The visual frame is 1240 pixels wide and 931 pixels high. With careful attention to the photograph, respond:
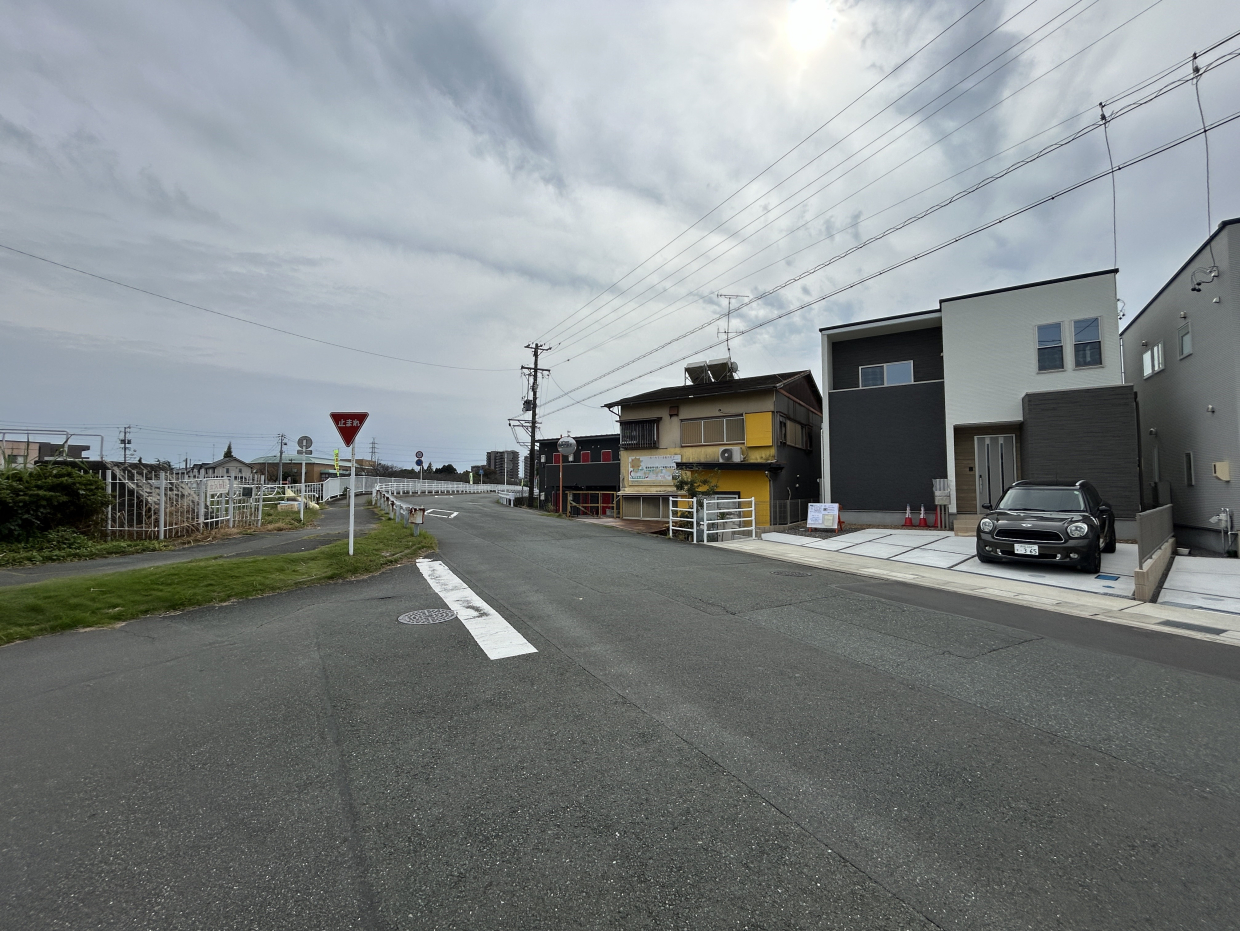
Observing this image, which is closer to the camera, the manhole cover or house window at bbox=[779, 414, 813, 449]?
the manhole cover

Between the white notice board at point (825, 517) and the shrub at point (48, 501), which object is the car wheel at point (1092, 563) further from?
the shrub at point (48, 501)

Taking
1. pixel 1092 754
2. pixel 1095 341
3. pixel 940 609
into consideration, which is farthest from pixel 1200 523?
pixel 1092 754

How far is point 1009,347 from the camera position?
1562 cm

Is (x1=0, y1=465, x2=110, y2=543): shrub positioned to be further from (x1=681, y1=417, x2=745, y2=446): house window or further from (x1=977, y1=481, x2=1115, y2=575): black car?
(x1=681, y1=417, x2=745, y2=446): house window

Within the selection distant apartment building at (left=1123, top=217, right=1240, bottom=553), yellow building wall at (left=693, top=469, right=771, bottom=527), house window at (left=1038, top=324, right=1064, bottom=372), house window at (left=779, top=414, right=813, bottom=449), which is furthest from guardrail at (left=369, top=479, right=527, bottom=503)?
distant apartment building at (left=1123, top=217, right=1240, bottom=553)

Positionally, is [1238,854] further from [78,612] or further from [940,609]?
[78,612]

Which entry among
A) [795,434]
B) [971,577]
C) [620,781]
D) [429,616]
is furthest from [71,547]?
[795,434]

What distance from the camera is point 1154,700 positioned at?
4.07m

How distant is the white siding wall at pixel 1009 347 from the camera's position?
1452 centimetres

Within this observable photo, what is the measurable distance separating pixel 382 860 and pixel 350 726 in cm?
151

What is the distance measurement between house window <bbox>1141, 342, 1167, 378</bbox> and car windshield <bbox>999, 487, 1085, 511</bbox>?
8701mm

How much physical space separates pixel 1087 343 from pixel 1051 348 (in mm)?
774

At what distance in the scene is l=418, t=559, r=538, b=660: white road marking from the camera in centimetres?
514

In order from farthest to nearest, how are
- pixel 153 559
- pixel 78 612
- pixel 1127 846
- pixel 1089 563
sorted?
1. pixel 153 559
2. pixel 1089 563
3. pixel 78 612
4. pixel 1127 846
